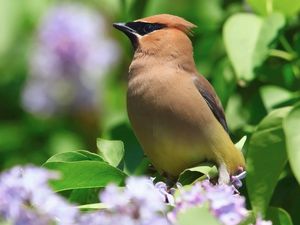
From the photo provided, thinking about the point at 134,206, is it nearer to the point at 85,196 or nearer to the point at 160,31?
the point at 85,196

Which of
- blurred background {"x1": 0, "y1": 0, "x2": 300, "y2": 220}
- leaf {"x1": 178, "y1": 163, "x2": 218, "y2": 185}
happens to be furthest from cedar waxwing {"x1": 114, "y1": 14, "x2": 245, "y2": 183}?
blurred background {"x1": 0, "y1": 0, "x2": 300, "y2": 220}

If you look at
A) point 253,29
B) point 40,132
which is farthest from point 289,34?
point 40,132

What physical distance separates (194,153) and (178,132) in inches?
3.7

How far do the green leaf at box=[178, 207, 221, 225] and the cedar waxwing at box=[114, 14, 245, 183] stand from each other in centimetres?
140

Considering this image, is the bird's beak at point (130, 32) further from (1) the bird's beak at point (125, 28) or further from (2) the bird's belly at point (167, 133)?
(2) the bird's belly at point (167, 133)

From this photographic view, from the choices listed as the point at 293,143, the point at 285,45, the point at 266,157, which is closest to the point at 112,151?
the point at 266,157

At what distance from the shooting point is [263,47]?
3719 mm

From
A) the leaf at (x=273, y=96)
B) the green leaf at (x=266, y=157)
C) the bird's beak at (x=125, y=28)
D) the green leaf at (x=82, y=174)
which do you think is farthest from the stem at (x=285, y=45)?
the green leaf at (x=82, y=174)

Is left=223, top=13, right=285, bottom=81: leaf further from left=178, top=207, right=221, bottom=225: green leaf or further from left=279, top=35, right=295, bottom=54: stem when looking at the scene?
left=178, top=207, right=221, bottom=225: green leaf

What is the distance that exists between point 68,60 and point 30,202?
321 cm

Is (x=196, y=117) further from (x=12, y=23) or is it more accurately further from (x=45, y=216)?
(x=45, y=216)

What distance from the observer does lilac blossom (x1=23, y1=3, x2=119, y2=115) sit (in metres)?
5.05

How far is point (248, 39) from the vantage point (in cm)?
369

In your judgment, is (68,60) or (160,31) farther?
(68,60)
